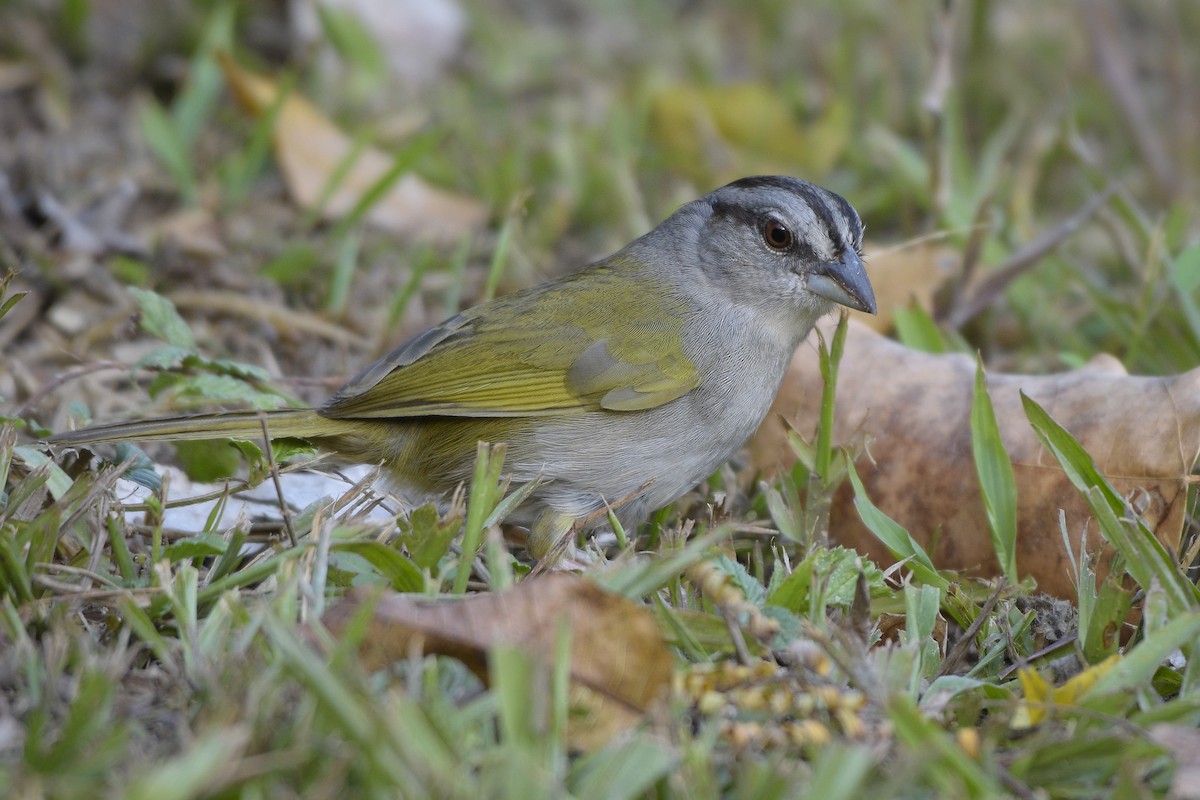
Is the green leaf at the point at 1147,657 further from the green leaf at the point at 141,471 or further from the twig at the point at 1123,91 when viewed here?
the twig at the point at 1123,91

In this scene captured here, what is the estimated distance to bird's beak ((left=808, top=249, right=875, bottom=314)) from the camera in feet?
12.7

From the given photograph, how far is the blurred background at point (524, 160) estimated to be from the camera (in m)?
4.78

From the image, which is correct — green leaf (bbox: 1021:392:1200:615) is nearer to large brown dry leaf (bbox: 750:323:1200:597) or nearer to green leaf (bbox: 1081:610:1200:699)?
green leaf (bbox: 1081:610:1200:699)

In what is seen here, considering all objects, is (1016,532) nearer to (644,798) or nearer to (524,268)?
(644,798)

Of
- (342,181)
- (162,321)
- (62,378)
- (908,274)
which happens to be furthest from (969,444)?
(342,181)

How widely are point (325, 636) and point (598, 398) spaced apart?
1625 mm

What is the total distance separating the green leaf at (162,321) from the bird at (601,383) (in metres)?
0.45

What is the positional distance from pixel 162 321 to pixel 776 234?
193 centimetres

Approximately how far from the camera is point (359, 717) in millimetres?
2051

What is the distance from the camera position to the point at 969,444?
3.65 m

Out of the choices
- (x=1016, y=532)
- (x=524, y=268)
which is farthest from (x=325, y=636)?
(x=524, y=268)

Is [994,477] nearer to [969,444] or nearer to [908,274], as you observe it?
[969,444]

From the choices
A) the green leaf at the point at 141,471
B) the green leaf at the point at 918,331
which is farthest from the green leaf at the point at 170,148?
the green leaf at the point at 918,331

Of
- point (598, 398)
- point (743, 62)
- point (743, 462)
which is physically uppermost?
point (743, 62)
